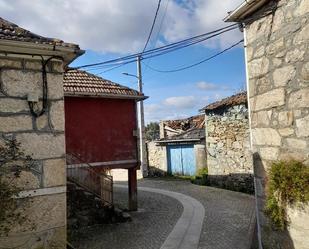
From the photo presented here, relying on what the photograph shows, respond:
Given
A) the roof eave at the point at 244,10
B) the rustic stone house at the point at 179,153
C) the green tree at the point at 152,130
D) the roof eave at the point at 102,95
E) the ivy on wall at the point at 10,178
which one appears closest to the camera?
the ivy on wall at the point at 10,178

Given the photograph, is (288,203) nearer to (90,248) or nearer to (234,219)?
(90,248)

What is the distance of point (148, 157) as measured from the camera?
2466cm

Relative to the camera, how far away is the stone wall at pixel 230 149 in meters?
15.7

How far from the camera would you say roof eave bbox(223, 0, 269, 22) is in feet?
16.5

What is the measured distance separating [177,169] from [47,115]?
58.5 feet

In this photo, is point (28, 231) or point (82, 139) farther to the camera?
point (82, 139)

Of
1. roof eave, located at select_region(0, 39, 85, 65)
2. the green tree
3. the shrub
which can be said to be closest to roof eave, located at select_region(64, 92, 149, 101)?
roof eave, located at select_region(0, 39, 85, 65)

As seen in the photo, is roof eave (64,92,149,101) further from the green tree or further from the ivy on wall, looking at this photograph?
the green tree

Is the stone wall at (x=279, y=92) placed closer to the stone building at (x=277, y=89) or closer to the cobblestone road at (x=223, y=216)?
the stone building at (x=277, y=89)

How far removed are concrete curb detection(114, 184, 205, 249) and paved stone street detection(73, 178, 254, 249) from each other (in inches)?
5.3

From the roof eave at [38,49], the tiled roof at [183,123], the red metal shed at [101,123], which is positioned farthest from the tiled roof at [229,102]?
the roof eave at [38,49]

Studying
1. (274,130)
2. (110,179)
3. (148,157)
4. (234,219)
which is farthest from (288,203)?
(148,157)

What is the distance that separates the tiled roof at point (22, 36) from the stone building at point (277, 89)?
2.65 m

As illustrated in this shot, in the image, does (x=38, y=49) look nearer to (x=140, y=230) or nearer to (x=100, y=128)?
(x=140, y=230)
